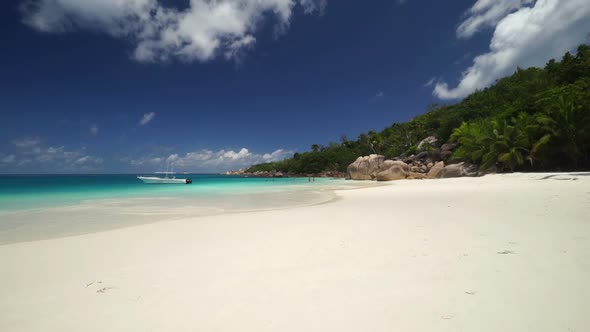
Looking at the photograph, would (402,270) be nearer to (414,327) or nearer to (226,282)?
(414,327)

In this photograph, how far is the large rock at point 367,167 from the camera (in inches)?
1671

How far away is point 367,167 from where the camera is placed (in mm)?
44062

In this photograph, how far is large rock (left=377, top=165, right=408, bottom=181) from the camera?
34.9 meters

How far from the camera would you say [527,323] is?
1.92 meters

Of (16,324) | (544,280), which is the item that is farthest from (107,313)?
(544,280)

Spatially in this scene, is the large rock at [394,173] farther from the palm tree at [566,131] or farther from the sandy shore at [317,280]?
the sandy shore at [317,280]

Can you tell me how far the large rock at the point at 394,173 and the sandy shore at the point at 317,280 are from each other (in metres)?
30.7

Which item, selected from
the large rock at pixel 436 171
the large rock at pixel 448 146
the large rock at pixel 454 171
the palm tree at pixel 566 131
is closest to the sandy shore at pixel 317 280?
the palm tree at pixel 566 131

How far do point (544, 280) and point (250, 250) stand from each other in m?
3.83

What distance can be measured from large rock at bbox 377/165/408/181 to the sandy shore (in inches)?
1209

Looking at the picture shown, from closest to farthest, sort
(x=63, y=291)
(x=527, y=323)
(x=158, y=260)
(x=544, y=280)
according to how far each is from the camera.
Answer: (x=527, y=323) → (x=544, y=280) → (x=63, y=291) → (x=158, y=260)

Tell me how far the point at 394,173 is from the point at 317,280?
35.1 meters

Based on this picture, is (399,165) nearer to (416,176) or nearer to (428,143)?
(416,176)

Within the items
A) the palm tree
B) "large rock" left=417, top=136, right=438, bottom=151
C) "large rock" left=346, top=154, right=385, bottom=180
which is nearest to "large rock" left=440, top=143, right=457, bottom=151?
"large rock" left=417, top=136, right=438, bottom=151
